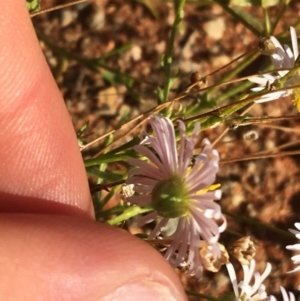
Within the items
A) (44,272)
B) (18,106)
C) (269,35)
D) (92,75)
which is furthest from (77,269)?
(92,75)

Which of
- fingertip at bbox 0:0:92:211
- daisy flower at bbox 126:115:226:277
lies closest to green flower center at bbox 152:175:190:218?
daisy flower at bbox 126:115:226:277

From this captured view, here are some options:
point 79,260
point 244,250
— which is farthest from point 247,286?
point 79,260

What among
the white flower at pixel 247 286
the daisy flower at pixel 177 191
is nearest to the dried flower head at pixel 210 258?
the daisy flower at pixel 177 191

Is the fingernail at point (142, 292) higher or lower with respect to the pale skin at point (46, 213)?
lower

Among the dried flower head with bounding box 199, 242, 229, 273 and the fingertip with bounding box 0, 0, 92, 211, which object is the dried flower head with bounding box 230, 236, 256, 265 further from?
the fingertip with bounding box 0, 0, 92, 211

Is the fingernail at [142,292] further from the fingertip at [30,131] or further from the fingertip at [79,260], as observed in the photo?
the fingertip at [30,131]

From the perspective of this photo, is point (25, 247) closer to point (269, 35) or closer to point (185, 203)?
point (185, 203)

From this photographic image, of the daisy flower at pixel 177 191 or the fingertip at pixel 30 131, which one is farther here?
the fingertip at pixel 30 131
